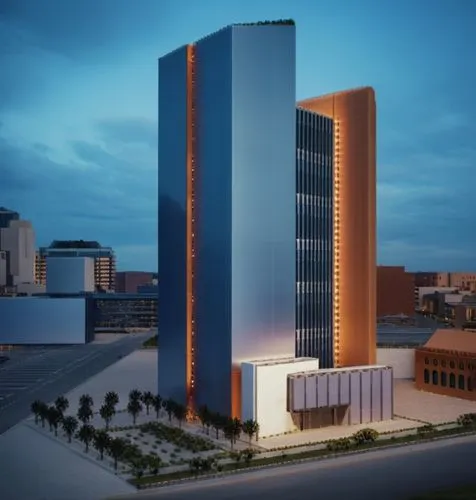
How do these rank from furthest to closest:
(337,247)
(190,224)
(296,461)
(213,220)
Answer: (337,247) → (190,224) → (213,220) → (296,461)

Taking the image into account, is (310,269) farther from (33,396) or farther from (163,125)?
(33,396)

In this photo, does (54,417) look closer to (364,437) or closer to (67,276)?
(364,437)

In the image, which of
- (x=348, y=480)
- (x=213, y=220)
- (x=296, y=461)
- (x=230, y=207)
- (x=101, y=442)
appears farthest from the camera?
(x=213, y=220)

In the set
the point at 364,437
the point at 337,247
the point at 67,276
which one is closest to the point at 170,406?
the point at 364,437

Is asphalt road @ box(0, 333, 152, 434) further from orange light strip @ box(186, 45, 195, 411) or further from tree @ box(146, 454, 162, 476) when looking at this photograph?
tree @ box(146, 454, 162, 476)

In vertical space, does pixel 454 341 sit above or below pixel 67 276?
below

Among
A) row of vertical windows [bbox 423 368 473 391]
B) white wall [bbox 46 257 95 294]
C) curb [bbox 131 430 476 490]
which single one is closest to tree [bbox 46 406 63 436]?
curb [bbox 131 430 476 490]

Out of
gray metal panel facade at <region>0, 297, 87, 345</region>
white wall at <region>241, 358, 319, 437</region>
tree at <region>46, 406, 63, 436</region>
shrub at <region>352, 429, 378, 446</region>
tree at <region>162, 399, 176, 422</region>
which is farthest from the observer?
gray metal panel facade at <region>0, 297, 87, 345</region>

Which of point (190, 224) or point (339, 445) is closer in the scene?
point (339, 445)
